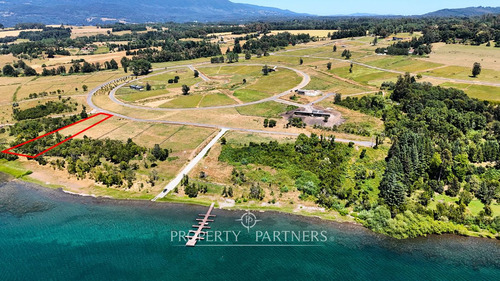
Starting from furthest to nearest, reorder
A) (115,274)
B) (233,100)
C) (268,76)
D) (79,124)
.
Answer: (268,76) → (233,100) → (79,124) → (115,274)

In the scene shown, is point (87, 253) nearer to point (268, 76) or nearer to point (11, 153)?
point (11, 153)

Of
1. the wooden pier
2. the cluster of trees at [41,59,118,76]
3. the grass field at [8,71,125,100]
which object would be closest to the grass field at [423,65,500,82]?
the wooden pier

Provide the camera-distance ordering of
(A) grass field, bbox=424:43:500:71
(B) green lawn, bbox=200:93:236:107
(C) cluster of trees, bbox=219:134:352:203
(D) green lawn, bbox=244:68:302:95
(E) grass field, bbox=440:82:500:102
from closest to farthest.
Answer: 1. (C) cluster of trees, bbox=219:134:352:203
2. (E) grass field, bbox=440:82:500:102
3. (B) green lawn, bbox=200:93:236:107
4. (D) green lawn, bbox=244:68:302:95
5. (A) grass field, bbox=424:43:500:71

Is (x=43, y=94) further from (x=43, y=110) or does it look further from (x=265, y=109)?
(x=265, y=109)

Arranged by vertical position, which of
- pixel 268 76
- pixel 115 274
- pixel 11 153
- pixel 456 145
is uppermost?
pixel 268 76

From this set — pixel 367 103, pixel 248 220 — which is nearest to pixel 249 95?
pixel 367 103

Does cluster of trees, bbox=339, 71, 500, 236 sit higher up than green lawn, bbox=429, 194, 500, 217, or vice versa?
cluster of trees, bbox=339, 71, 500, 236

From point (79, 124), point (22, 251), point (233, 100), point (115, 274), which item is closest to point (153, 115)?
point (79, 124)

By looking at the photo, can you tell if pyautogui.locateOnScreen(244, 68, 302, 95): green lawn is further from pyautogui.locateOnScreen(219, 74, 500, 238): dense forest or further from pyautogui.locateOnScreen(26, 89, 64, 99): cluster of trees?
pyautogui.locateOnScreen(26, 89, 64, 99): cluster of trees
